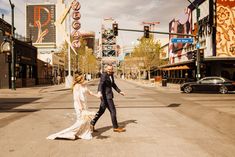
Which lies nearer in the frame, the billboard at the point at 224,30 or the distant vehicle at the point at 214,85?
the distant vehicle at the point at 214,85

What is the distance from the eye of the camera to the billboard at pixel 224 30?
39594 millimetres

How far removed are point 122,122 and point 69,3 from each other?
35.3 meters

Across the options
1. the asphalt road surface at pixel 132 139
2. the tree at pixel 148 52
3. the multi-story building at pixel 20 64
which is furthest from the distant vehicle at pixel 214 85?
the tree at pixel 148 52

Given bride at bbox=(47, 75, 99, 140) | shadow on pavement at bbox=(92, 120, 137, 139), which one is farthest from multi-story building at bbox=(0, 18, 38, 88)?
bride at bbox=(47, 75, 99, 140)

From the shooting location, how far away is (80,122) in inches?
321

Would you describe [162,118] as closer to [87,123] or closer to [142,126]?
[142,126]

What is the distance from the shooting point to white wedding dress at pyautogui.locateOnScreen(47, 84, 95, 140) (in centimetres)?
815

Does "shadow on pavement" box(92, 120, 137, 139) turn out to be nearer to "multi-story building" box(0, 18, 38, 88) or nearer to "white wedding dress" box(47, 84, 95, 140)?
"white wedding dress" box(47, 84, 95, 140)

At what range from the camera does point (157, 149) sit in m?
7.17

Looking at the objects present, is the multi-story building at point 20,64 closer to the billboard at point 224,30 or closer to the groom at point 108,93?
the billboard at point 224,30

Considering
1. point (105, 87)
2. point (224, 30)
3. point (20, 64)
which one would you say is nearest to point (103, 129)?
point (105, 87)

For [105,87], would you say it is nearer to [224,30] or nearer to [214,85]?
[214,85]

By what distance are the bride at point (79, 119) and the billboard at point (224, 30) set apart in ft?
110

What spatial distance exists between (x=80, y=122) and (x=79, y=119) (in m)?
0.09
